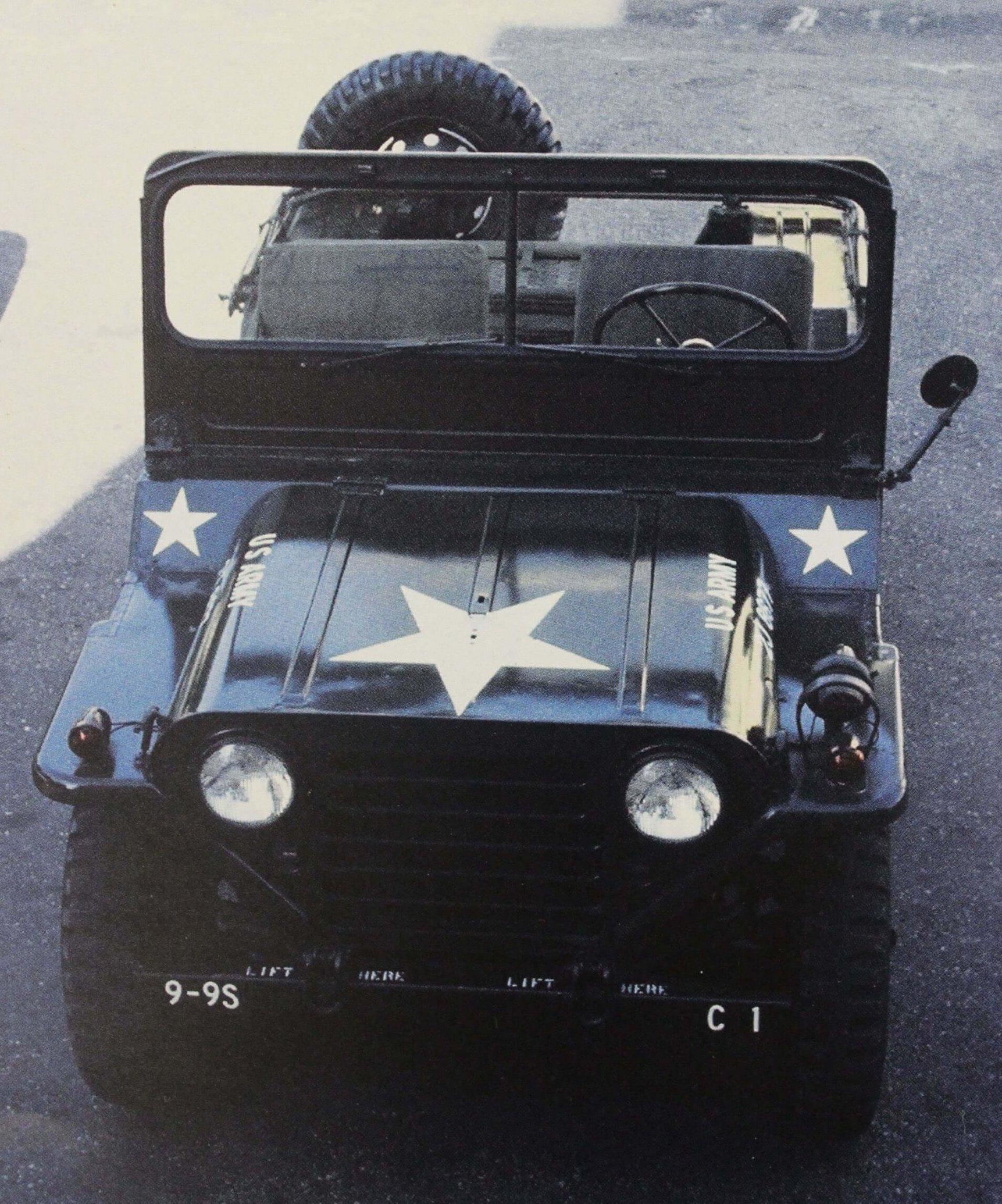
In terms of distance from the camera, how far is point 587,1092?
4031mm

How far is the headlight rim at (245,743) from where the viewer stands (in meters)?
3.26

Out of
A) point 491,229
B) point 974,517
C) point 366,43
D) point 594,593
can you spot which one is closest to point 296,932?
point 594,593

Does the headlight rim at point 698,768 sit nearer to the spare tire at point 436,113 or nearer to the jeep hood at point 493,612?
the jeep hood at point 493,612

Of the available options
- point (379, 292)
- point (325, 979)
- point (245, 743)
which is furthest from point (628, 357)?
point (325, 979)

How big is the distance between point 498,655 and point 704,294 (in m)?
1.22

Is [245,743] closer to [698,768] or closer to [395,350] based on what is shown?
[698,768]

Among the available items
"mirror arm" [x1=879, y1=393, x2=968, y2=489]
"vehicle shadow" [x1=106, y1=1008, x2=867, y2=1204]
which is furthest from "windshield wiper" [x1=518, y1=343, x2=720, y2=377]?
"vehicle shadow" [x1=106, y1=1008, x2=867, y2=1204]

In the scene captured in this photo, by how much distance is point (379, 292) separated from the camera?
14.0 ft

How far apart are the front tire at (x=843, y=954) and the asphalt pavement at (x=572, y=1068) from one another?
42 centimetres

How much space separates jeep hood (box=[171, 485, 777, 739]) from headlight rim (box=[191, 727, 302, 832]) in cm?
6

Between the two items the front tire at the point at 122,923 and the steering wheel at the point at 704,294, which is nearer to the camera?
the front tire at the point at 122,923

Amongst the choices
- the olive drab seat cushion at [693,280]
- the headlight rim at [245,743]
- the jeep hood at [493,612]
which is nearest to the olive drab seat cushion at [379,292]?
the olive drab seat cushion at [693,280]

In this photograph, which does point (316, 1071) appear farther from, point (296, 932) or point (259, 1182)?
point (296, 932)

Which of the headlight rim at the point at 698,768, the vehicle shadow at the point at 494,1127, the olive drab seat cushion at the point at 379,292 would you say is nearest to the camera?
the headlight rim at the point at 698,768
